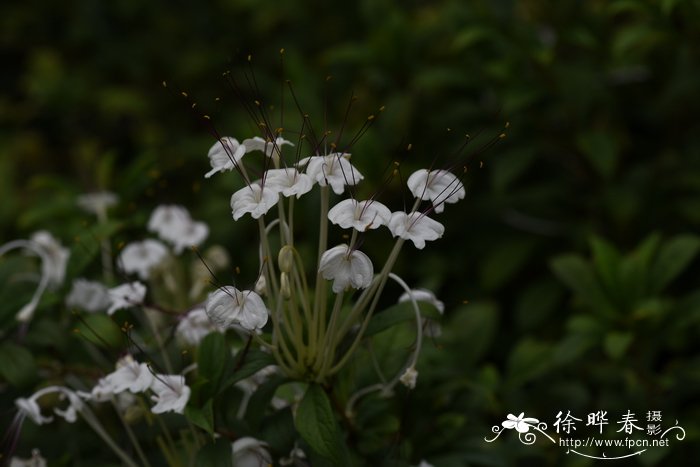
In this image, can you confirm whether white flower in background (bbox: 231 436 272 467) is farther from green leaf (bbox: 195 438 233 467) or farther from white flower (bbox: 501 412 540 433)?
white flower (bbox: 501 412 540 433)

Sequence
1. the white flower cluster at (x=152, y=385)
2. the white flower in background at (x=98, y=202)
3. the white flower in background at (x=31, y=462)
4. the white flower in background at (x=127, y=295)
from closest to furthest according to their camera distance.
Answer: the white flower cluster at (x=152, y=385)
the white flower in background at (x=31, y=462)
the white flower in background at (x=127, y=295)
the white flower in background at (x=98, y=202)

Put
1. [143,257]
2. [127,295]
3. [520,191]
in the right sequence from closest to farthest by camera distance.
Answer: [127,295], [143,257], [520,191]

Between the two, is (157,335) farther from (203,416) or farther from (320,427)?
(320,427)

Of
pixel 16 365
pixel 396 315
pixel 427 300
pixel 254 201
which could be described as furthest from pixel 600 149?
pixel 16 365

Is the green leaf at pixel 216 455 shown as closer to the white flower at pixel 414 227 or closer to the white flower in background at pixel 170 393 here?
the white flower in background at pixel 170 393

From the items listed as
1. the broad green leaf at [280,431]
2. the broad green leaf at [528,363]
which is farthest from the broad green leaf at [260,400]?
the broad green leaf at [528,363]

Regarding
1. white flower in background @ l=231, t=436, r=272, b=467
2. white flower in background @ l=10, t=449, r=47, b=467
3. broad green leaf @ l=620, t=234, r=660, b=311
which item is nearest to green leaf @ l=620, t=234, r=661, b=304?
broad green leaf @ l=620, t=234, r=660, b=311
